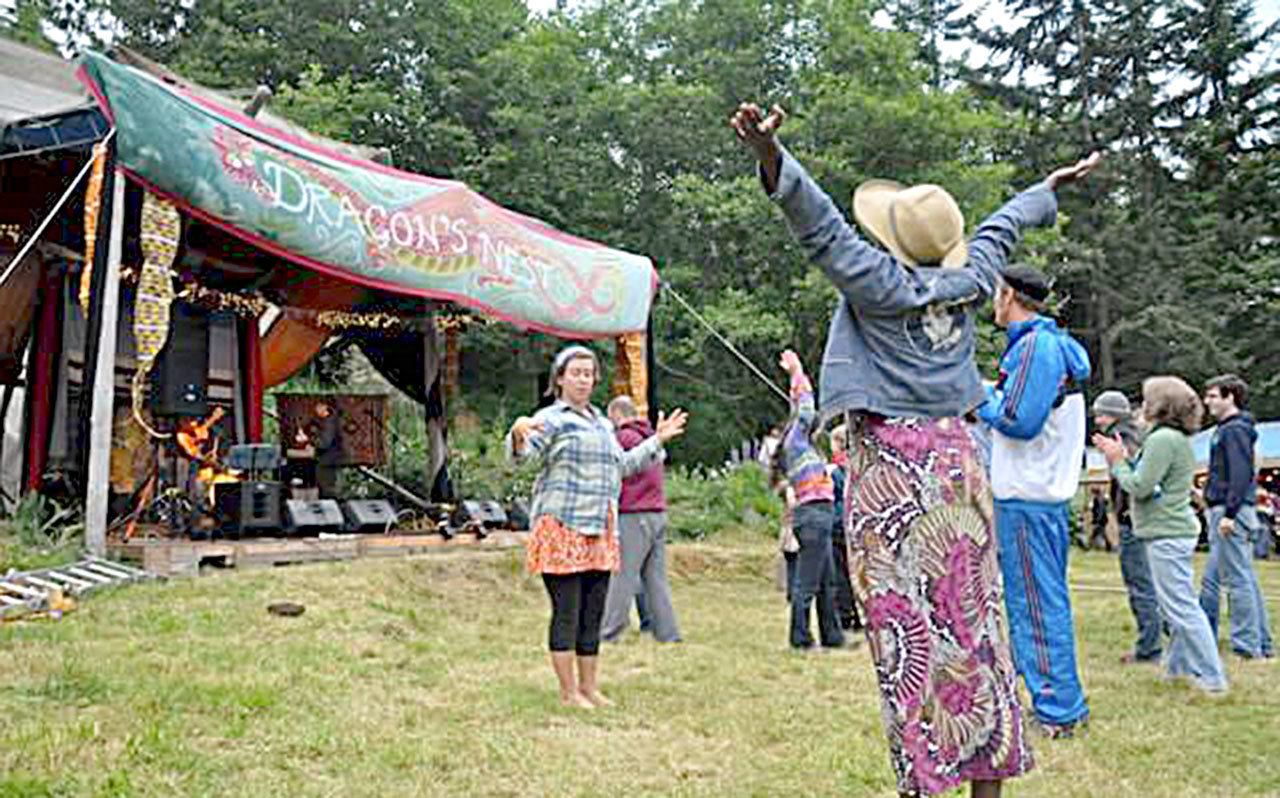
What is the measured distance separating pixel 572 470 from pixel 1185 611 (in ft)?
8.69

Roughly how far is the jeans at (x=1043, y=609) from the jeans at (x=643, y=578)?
9.19ft

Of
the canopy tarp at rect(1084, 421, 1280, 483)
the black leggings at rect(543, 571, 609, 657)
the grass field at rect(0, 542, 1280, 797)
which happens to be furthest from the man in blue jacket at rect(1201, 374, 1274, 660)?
the canopy tarp at rect(1084, 421, 1280, 483)

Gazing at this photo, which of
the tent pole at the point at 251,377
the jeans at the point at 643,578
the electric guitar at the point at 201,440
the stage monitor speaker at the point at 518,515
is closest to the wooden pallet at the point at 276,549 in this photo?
the stage monitor speaker at the point at 518,515

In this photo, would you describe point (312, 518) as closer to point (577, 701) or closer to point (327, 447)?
point (327, 447)

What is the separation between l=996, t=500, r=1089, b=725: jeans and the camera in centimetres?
386

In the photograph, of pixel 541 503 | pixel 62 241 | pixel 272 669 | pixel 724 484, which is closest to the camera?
pixel 541 503

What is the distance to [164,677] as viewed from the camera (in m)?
4.32

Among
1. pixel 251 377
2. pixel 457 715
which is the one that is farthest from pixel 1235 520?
pixel 251 377

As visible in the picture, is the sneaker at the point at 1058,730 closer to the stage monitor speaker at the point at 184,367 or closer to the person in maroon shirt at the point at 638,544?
the person in maroon shirt at the point at 638,544

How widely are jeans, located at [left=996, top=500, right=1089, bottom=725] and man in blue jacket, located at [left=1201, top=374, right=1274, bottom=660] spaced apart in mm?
2092

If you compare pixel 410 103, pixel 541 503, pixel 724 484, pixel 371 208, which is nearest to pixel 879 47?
pixel 410 103

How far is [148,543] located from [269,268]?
4239 mm

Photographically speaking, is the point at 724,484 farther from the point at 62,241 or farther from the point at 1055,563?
the point at 1055,563

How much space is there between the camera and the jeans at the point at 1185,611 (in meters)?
4.61
